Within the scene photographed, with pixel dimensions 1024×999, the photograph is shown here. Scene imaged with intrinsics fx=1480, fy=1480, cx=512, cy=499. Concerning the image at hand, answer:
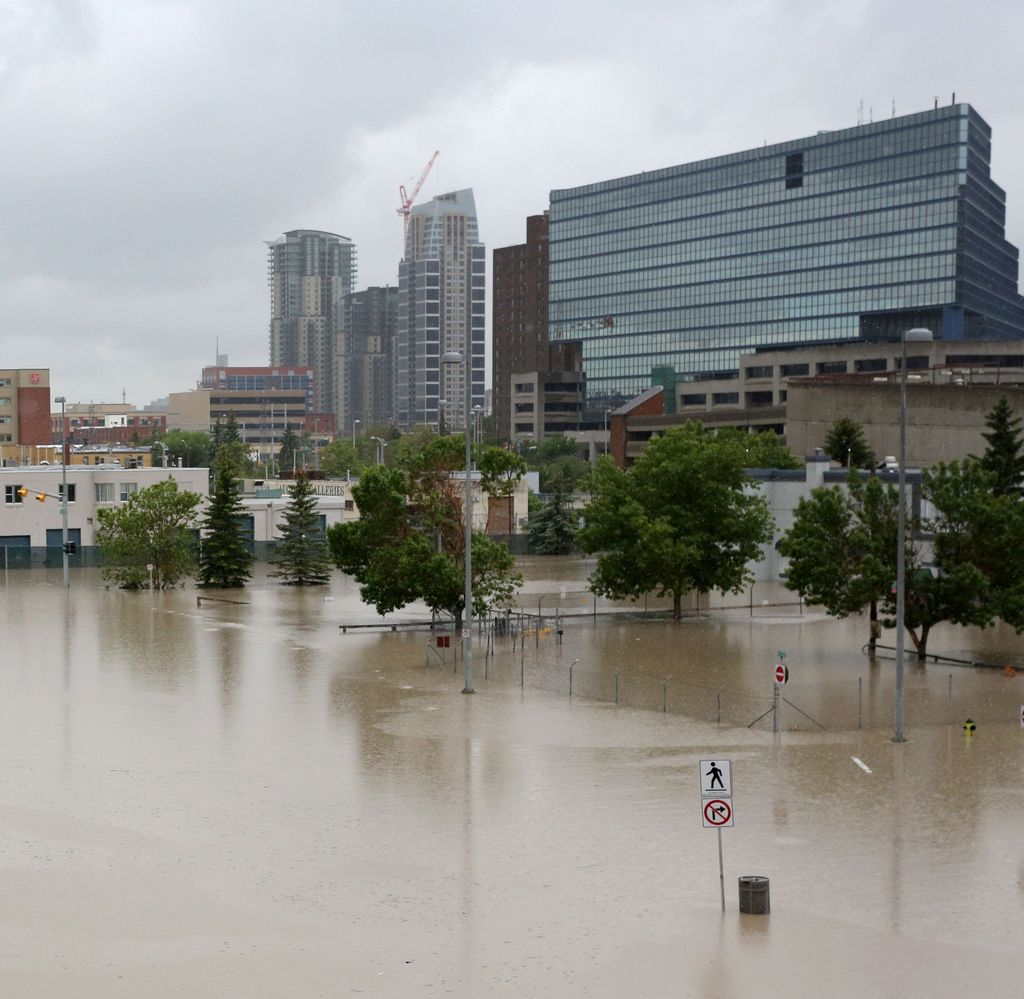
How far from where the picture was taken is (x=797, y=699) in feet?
122

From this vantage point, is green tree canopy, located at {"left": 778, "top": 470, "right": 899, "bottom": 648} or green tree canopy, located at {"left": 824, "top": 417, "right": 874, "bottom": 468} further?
green tree canopy, located at {"left": 824, "top": 417, "right": 874, "bottom": 468}

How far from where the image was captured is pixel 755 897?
1853 cm

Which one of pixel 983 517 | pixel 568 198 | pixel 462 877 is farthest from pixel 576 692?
pixel 568 198

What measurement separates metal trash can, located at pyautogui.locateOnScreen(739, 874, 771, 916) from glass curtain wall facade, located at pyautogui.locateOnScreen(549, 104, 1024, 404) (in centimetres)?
14275

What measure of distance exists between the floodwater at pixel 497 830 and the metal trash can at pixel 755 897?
0.18m

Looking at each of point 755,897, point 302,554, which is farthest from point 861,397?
point 755,897

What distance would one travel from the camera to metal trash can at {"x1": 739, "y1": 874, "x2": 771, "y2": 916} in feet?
60.7

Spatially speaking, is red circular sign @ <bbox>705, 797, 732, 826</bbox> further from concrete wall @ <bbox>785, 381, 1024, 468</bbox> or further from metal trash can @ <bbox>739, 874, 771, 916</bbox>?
concrete wall @ <bbox>785, 381, 1024, 468</bbox>

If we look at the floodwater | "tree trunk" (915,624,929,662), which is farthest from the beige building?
the floodwater

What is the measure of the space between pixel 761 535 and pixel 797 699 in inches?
761

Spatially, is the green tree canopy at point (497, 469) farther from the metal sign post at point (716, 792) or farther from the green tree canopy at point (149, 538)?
the metal sign post at point (716, 792)

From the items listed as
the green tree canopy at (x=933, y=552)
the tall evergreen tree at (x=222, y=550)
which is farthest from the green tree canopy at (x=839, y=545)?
the tall evergreen tree at (x=222, y=550)

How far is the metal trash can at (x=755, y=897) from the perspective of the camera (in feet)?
60.7

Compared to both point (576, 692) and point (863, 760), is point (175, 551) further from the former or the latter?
point (863, 760)
